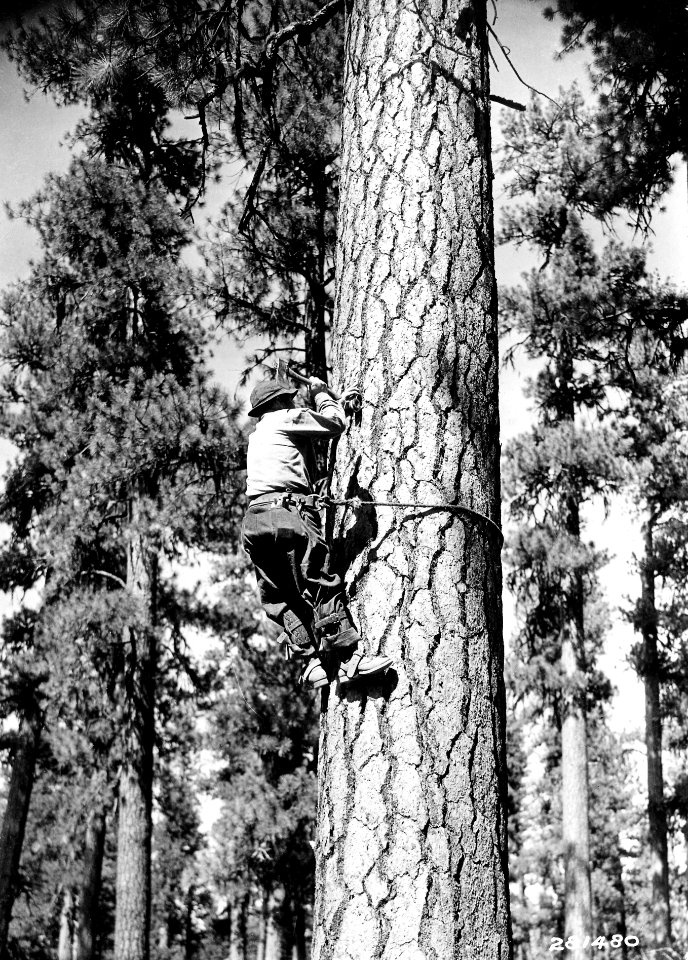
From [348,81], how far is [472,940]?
320cm

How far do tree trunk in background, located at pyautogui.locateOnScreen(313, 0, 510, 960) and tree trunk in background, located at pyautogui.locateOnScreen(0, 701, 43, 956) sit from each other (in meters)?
16.1

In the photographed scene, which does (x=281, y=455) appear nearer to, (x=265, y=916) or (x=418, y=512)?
(x=418, y=512)

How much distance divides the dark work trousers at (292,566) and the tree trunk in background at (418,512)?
1.09 feet

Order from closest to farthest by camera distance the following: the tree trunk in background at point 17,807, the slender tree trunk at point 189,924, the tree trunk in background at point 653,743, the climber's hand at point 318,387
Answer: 1. the climber's hand at point 318,387
2. the tree trunk in background at point 17,807
3. the tree trunk in background at point 653,743
4. the slender tree trunk at point 189,924

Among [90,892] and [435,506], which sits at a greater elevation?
[435,506]

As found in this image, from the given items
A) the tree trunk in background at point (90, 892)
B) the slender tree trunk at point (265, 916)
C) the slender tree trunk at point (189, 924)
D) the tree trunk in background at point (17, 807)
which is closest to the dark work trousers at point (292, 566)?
the tree trunk in background at point (17, 807)

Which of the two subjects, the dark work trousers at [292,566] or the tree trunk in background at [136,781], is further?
the tree trunk in background at [136,781]

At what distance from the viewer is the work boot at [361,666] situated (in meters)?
2.55

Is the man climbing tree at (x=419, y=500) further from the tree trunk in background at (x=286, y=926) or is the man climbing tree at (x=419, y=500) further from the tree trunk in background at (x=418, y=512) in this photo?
the tree trunk in background at (x=286, y=926)

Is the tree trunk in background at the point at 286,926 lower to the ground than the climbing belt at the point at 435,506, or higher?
lower

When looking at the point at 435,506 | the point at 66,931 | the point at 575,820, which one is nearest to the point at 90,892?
the point at 575,820

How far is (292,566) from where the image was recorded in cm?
341

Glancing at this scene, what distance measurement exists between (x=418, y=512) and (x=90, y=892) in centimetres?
1885

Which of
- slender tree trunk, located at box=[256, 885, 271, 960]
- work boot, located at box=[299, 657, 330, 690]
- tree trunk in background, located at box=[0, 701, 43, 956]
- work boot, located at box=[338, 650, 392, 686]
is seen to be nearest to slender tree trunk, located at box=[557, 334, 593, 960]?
tree trunk in background, located at box=[0, 701, 43, 956]
